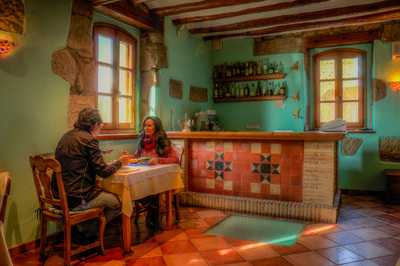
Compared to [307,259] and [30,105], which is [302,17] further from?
[30,105]

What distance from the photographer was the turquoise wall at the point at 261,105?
5.32m

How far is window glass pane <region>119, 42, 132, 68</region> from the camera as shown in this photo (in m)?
4.07

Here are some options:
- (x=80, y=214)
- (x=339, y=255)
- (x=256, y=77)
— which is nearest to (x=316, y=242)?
(x=339, y=255)

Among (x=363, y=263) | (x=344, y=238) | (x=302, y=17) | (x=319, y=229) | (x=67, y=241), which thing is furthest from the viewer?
(x=302, y=17)

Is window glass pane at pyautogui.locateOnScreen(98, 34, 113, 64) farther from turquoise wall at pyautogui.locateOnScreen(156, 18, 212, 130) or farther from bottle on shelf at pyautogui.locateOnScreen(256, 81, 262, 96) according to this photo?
bottle on shelf at pyautogui.locateOnScreen(256, 81, 262, 96)

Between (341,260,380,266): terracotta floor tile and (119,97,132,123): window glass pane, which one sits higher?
(119,97,132,123): window glass pane

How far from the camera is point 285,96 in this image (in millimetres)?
5383

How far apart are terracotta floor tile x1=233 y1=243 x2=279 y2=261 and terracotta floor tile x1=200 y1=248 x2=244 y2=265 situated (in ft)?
0.19

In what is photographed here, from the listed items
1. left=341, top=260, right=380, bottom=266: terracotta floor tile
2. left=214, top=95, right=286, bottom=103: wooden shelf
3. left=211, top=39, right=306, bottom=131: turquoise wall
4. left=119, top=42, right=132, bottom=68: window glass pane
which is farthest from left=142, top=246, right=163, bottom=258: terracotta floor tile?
left=214, top=95, right=286, bottom=103: wooden shelf

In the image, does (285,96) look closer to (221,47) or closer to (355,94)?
(355,94)

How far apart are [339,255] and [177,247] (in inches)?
53.4

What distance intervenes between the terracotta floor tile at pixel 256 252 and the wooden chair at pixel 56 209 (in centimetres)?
117

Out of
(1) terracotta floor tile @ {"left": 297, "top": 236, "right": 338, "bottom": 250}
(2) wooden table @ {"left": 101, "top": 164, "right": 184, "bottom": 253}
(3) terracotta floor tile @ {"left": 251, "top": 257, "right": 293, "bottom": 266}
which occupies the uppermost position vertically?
(2) wooden table @ {"left": 101, "top": 164, "right": 184, "bottom": 253}

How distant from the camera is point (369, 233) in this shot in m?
3.14
